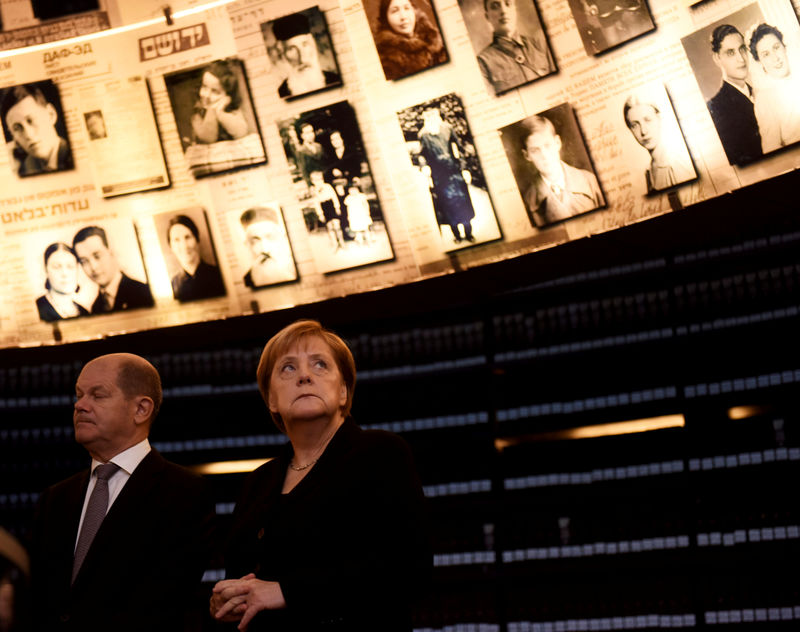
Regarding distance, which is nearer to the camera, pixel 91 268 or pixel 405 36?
pixel 405 36

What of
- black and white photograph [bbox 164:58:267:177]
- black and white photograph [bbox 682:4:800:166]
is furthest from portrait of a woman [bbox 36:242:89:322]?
black and white photograph [bbox 682:4:800:166]

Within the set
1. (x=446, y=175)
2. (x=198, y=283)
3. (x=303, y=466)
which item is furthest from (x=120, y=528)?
(x=446, y=175)

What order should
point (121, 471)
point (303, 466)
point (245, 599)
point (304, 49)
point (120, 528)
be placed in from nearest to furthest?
point (245, 599), point (303, 466), point (120, 528), point (121, 471), point (304, 49)

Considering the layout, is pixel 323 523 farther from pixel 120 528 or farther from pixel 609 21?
pixel 609 21

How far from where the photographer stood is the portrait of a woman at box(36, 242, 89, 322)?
317cm

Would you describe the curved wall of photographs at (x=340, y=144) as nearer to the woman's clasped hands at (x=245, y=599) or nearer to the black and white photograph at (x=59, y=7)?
the black and white photograph at (x=59, y=7)

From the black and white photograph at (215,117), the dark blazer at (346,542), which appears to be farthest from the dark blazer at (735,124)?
the black and white photograph at (215,117)

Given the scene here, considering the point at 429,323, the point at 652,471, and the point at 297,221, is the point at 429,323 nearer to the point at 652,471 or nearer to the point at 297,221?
the point at 652,471

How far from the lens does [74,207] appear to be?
10.4ft

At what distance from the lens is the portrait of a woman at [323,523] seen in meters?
1.70

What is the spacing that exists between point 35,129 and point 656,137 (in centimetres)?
202

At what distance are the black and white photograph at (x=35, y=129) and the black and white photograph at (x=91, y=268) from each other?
0.77 feet

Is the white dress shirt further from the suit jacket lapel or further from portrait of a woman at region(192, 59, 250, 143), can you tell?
portrait of a woman at region(192, 59, 250, 143)

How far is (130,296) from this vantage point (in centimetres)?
315
